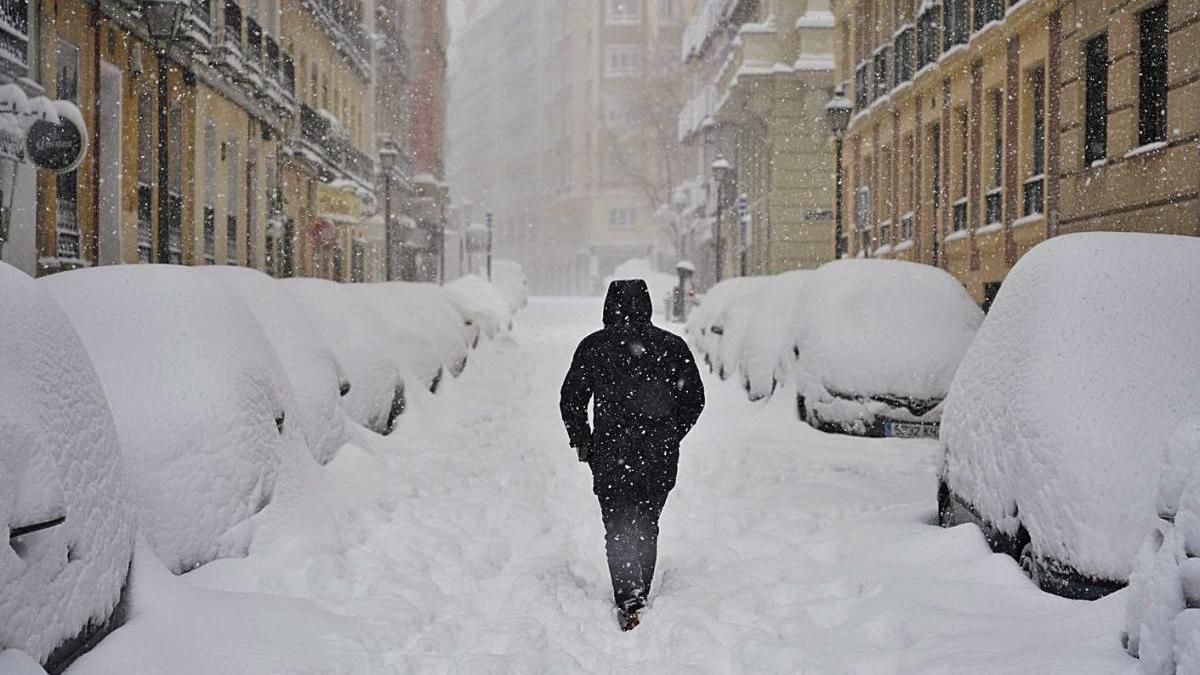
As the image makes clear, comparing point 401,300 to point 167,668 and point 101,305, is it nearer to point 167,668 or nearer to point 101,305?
point 101,305

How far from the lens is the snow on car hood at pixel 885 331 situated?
1083 cm

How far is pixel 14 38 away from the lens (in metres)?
14.6

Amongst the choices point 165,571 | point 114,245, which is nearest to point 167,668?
point 165,571

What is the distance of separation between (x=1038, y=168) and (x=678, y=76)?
51.3m

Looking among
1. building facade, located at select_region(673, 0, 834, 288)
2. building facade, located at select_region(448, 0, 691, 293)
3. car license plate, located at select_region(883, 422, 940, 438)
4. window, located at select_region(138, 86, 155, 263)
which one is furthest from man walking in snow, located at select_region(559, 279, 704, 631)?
building facade, located at select_region(448, 0, 691, 293)

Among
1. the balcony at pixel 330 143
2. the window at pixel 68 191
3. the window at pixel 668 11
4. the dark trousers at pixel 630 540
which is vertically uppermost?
the window at pixel 668 11


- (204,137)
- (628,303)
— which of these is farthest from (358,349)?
(204,137)

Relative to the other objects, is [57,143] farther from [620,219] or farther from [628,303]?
[620,219]

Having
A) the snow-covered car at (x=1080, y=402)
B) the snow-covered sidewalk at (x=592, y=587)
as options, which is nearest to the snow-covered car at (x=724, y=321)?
the snow-covered sidewalk at (x=592, y=587)

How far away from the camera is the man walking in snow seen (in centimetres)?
622

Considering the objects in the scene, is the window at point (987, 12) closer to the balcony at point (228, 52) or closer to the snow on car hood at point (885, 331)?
the snow on car hood at point (885, 331)

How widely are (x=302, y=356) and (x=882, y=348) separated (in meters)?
5.00

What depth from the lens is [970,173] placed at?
22.5 m

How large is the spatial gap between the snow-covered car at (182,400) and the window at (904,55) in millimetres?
21562
